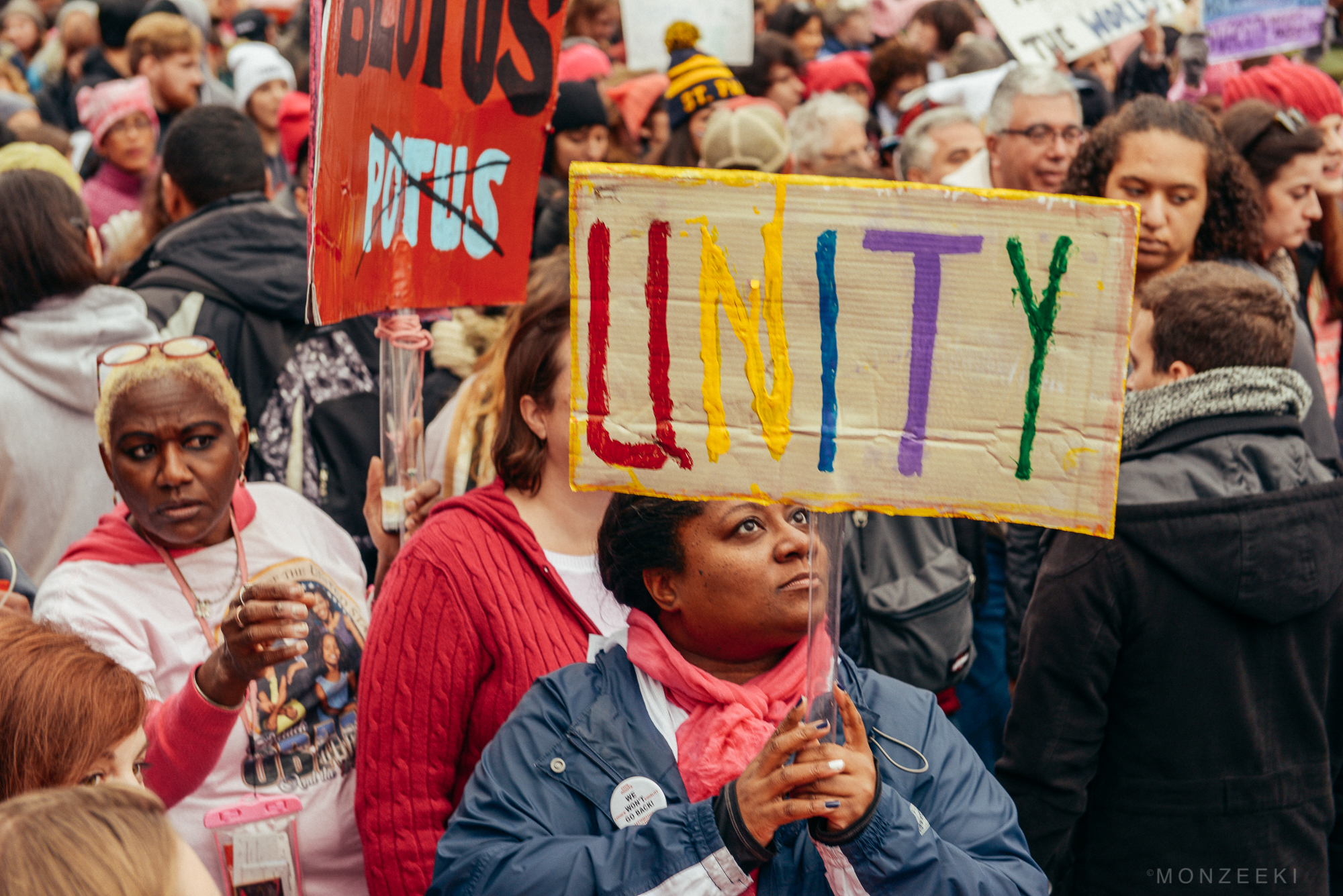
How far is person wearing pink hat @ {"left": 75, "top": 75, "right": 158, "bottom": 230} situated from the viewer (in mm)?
5633

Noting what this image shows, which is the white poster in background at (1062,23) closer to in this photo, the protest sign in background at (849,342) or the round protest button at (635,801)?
the protest sign in background at (849,342)

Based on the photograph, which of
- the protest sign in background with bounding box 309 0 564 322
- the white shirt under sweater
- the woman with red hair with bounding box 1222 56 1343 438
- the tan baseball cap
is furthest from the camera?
the tan baseball cap

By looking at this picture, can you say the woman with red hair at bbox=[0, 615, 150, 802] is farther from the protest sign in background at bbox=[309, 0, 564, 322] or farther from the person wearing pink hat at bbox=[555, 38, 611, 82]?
the person wearing pink hat at bbox=[555, 38, 611, 82]

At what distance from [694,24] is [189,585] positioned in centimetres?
557

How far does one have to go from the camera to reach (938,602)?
3.28 meters

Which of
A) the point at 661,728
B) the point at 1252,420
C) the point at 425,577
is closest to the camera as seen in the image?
the point at 661,728

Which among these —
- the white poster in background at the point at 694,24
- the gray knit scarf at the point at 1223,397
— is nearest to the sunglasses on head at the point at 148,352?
the gray knit scarf at the point at 1223,397

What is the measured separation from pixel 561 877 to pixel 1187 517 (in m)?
1.45

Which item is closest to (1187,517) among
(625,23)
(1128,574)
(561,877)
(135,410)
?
(1128,574)

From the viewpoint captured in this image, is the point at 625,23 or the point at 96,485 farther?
the point at 625,23

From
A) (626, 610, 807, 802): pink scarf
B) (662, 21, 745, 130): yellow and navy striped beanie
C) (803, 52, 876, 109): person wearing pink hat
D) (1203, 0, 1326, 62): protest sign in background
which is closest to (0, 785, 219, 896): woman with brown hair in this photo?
(626, 610, 807, 802): pink scarf

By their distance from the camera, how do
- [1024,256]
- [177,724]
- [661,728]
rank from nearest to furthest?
[1024,256], [661,728], [177,724]

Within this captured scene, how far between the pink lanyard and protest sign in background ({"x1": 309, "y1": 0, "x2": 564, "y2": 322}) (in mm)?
621

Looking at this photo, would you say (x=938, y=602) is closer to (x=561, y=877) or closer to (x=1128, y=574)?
(x=1128, y=574)
